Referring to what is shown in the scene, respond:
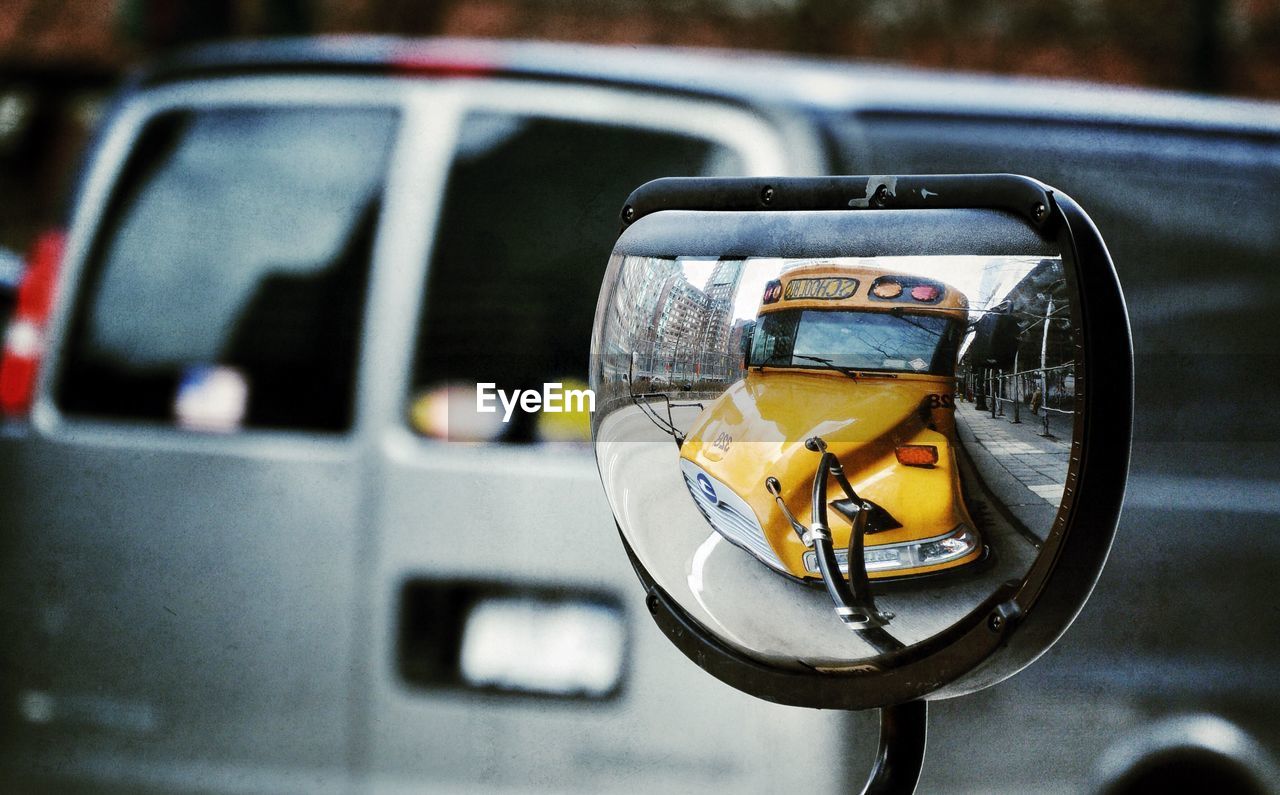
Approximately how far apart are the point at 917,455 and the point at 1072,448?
8cm

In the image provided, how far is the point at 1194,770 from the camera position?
1.05 metres

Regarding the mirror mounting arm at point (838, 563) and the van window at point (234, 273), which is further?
the van window at point (234, 273)

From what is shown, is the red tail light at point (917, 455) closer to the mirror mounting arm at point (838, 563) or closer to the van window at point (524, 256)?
the mirror mounting arm at point (838, 563)

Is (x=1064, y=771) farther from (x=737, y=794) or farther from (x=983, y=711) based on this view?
(x=737, y=794)

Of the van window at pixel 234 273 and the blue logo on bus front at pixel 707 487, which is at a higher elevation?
the van window at pixel 234 273

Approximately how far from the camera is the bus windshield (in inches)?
25.3

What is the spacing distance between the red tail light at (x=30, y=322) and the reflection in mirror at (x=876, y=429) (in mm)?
1562

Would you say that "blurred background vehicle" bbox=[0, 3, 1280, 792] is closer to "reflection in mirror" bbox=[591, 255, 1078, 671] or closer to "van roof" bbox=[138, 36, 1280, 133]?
"van roof" bbox=[138, 36, 1280, 133]

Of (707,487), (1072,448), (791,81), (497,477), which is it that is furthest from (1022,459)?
(791,81)

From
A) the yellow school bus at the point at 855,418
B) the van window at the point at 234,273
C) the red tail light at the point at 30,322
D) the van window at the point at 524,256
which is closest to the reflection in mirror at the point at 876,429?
the yellow school bus at the point at 855,418

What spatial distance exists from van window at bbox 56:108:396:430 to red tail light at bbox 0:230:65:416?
17 cm

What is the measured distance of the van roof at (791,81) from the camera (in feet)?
3.78

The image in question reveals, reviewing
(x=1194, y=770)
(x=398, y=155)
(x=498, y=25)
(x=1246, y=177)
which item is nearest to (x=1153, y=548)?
(x=1194, y=770)

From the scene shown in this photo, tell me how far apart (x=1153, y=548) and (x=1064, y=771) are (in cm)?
19
